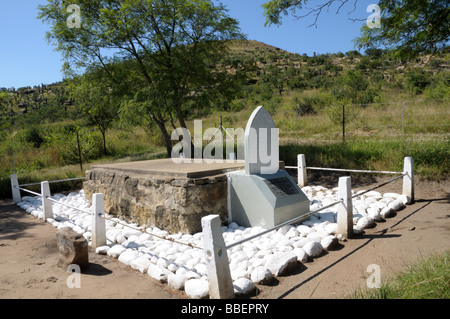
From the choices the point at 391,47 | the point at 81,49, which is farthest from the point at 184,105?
the point at 391,47

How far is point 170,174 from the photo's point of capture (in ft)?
19.8

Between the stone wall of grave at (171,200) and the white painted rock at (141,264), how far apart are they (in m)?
1.33

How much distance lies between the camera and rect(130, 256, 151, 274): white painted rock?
4.21m

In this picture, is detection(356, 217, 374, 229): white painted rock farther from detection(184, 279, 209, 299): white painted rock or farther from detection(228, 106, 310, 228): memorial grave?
detection(184, 279, 209, 299): white painted rock

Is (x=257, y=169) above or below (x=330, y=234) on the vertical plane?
above

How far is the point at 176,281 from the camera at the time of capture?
3688 mm

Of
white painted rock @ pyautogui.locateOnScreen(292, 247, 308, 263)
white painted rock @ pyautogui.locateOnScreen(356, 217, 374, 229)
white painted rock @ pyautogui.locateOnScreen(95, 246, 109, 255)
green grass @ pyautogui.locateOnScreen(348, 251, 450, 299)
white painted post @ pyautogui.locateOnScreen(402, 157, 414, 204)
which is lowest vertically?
white painted rock @ pyautogui.locateOnScreen(95, 246, 109, 255)

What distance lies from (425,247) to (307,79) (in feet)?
117

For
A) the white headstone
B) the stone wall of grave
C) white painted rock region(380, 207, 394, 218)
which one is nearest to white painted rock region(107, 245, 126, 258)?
the stone wall of grave

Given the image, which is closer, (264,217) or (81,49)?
(264,217)

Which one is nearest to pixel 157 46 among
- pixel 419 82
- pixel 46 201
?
pixel 46 201

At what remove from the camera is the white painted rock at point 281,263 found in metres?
3.83

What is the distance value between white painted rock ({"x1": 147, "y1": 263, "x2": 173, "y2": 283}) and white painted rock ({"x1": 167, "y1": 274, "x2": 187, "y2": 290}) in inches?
4.9
